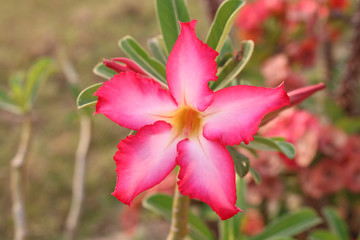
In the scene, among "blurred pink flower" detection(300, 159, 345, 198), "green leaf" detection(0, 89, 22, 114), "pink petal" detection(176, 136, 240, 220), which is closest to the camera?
"pink petal" detection(176, 136, 240, 220)

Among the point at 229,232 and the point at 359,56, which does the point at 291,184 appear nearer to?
the point at 359,56

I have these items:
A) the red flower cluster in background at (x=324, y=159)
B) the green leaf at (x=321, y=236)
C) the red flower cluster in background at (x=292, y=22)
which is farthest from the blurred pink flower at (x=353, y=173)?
the red flower cluster in background at (x=292, y=22)

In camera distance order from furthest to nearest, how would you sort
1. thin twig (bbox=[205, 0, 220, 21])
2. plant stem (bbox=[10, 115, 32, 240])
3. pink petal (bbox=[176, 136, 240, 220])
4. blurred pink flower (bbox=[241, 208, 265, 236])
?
blurred pink flower (bbox=[241, 208, 265, 236]), thin twig (bbox=[205, 0, 220, 21]), plant stem (bbox=[10, 115, 32, 240]), pink petal (bbox=[176, 136, 240, 220])

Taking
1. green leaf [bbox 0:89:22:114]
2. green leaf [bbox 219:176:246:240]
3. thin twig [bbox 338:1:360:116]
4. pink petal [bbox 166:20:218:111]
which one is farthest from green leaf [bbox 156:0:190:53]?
thin twig [bbox 338:1:360:116]

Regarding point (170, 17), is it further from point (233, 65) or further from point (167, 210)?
point (167, 210)

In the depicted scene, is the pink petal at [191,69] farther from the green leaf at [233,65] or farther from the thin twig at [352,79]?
the thin twig at [352,79]

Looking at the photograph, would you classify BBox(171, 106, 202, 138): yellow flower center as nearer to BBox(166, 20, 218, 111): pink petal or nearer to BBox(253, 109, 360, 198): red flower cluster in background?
BBox(166, 20, 218, 111): pink petal

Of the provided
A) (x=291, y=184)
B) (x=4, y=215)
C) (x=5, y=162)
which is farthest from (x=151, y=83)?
(x=5, y=162)
